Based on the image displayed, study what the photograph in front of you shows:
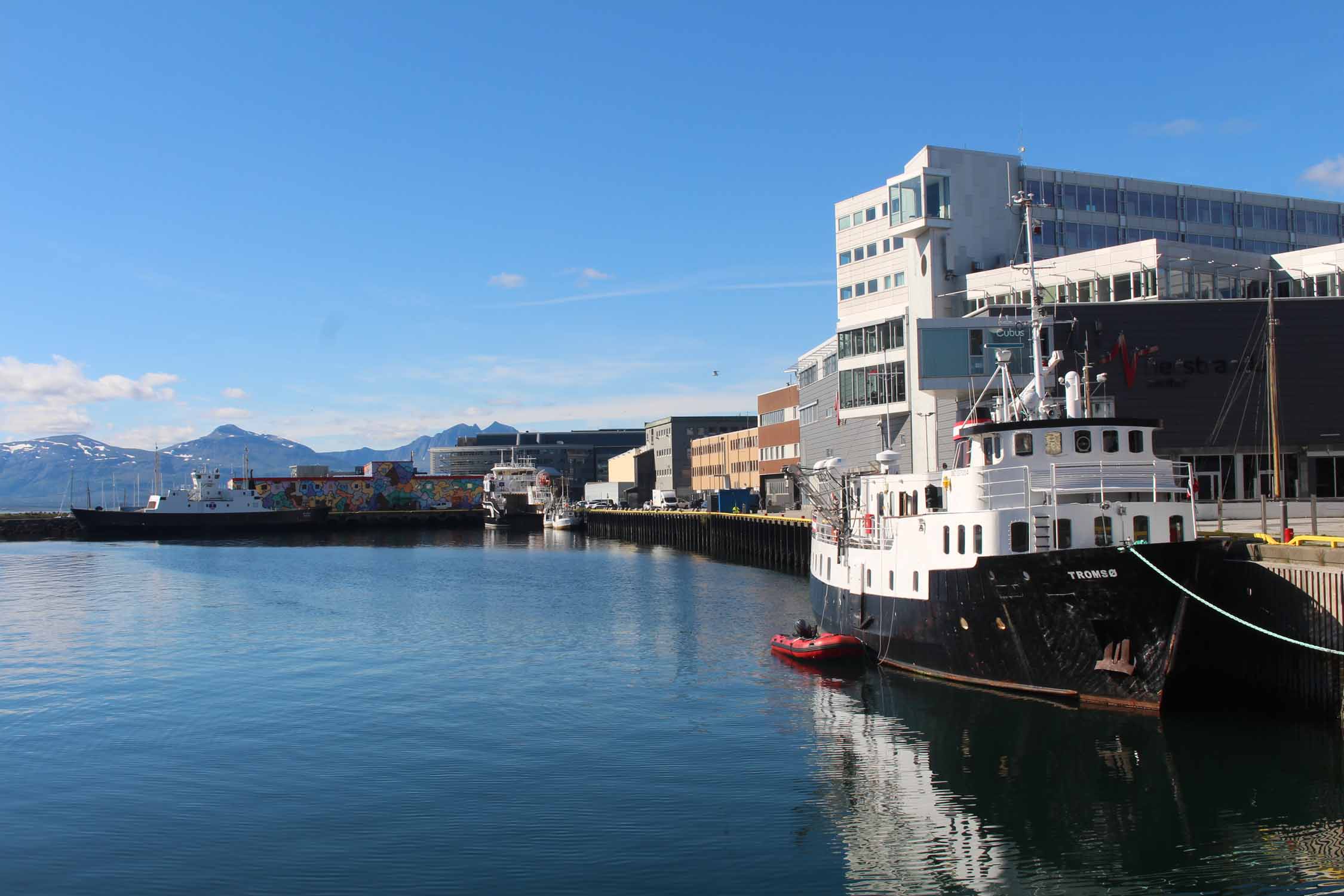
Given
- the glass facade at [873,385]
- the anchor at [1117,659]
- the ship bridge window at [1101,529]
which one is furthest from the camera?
the glass facade at [873,385]

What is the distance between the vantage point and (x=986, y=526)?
92.1 feet

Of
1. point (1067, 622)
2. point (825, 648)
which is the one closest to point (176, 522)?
point (825, 648)

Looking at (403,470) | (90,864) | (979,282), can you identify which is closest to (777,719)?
(90,864)

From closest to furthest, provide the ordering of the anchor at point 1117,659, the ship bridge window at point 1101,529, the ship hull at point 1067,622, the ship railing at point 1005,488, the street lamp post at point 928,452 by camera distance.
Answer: the ship hull at point 1067,622 → the anchor at point 1117,659 → the ship bridge window at point 1101,529 → the ship railing at point 1005,488 → the street lamp post at point 928,452

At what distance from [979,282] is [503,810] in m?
57.8

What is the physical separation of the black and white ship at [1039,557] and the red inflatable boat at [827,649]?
2.07 ft

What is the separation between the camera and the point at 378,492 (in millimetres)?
173250

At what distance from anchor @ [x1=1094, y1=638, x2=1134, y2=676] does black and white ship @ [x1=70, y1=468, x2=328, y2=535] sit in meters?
127

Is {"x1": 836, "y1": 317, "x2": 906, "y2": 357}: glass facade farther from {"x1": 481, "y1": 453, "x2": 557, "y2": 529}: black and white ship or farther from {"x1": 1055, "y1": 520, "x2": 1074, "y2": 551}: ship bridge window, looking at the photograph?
{"x1": 481, "y1": 453, "x2": 557, "y2": 529}: black and white ship

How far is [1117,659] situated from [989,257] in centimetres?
Result: 5263

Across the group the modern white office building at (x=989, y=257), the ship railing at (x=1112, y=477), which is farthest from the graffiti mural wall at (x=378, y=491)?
the ship railing at (x=1112, y=477)

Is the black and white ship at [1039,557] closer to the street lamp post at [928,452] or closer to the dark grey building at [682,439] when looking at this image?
the street lamp post at [928,452]

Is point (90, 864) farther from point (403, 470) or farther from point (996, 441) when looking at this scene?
point (403, 470)

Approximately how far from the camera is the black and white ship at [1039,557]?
2539 cm
